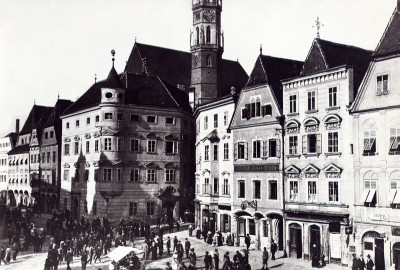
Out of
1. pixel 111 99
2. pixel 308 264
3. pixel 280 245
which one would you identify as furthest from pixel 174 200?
pixel 308 264

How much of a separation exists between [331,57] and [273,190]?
10.5 metres

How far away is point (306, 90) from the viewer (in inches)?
1296

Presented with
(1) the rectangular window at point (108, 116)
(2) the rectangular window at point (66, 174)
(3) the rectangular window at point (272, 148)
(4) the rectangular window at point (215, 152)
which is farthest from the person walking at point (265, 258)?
(2) the rectangular window at point (66, 174)

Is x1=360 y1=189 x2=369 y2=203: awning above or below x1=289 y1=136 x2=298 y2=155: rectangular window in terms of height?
below

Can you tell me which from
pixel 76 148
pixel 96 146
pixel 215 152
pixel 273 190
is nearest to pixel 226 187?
pixel 215 152

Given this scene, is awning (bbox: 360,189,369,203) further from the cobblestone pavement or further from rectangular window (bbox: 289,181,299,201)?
rectangular window (bbox: 289,181,299,201)

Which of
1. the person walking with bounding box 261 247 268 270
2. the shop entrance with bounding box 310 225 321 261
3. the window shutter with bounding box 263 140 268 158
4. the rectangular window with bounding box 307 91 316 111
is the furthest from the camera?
the window shutter with bounding box 263 140 268 158

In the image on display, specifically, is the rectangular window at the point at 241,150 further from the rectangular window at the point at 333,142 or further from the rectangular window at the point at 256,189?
the rectangular window at the point at 333,142

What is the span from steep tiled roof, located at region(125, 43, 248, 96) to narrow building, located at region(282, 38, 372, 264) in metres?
27.7

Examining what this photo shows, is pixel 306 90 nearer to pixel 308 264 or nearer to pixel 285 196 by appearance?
pixel 285 196

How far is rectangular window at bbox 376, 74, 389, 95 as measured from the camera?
2728 centimetres

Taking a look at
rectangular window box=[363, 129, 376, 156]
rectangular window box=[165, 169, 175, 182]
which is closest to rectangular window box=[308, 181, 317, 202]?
rectangular window box=[363, 129, 376, 156]

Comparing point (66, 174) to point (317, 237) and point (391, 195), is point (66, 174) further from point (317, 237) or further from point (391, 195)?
point (391, 195)

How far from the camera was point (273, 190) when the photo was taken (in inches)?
1404
